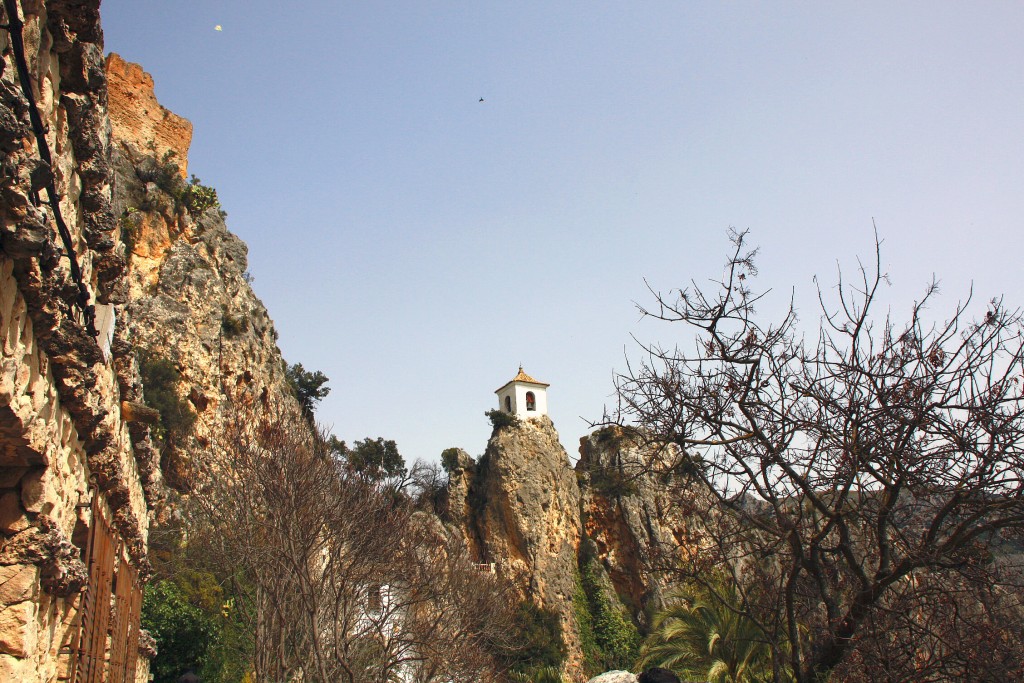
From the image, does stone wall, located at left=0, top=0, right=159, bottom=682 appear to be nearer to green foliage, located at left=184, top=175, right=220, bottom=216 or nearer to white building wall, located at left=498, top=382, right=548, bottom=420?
green foliage, located at left=184, top=175, right=220, bottom=216

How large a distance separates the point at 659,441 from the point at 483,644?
59.4ft

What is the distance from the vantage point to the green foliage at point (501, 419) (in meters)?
42.7

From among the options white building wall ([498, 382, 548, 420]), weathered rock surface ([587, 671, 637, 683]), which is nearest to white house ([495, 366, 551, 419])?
white building wall ([498, 382, 548, 420])

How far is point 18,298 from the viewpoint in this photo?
265 centimetres

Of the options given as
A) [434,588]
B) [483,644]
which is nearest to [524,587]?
[483,644]

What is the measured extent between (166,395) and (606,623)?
79.9 ft

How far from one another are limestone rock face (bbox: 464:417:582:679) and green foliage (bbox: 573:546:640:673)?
97cm

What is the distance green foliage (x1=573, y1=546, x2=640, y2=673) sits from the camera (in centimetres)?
3706

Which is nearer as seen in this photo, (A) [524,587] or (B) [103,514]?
(B) [103,514]

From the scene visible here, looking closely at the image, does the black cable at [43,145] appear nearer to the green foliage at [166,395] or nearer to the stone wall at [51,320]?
the stone wall at [51,320]

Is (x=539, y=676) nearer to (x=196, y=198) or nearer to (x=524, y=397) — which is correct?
(x=524, y=397)

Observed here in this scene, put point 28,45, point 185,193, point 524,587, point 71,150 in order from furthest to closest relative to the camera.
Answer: point 524,587 < point 185,193 < point 71,150 < point 28,45

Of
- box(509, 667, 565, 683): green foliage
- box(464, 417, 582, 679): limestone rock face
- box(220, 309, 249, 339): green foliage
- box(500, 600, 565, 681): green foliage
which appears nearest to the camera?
box(509, 667, 565, 683): green foliage

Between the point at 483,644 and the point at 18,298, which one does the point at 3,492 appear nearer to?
the point at 18,298
